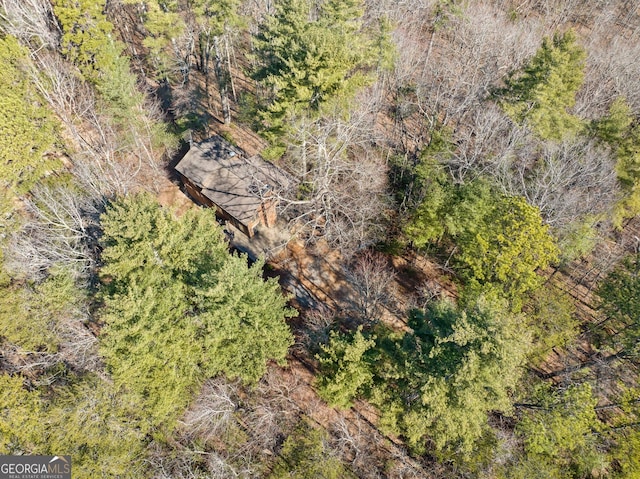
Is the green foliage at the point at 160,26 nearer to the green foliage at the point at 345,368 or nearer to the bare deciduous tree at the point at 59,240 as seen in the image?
the bare deciduous tree at the point at 59,240

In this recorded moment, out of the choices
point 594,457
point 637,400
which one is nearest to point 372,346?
point 594,457

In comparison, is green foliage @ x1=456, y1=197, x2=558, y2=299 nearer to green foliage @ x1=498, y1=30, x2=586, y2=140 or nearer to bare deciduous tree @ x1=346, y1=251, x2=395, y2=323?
bare deciduous tree @ x1=346, y1=251, x2=395, y2=323

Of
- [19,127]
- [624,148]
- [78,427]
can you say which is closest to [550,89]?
[624,148]

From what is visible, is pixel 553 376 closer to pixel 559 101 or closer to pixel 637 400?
pixel 637 400

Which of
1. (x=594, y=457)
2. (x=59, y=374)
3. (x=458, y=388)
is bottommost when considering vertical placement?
(x=594, y=457)

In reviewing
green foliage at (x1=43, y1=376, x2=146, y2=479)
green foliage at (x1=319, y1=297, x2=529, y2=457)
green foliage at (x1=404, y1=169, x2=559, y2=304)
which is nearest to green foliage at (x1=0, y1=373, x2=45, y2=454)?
green foliage at (x1=43, y1=376, x2=146, y2=479)

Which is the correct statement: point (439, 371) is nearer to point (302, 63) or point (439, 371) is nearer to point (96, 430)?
point (96, 430)
